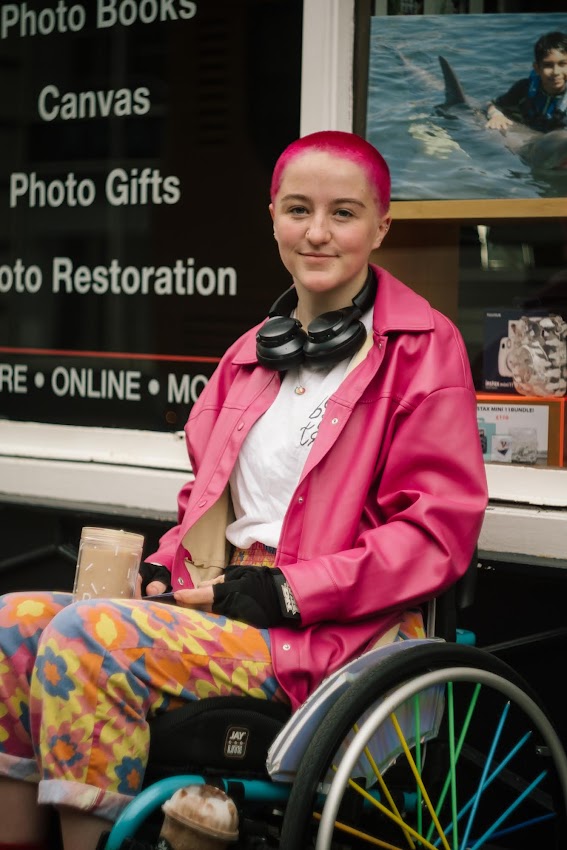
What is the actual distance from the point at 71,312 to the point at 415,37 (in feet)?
4.65

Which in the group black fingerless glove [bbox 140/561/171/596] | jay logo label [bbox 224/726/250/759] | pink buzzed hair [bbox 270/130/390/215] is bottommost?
jay logo label [bbox 224/726/250/759]

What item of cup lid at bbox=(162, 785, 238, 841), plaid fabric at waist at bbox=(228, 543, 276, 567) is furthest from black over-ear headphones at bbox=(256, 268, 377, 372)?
cup lid at bbox=(162, 785, 238, 841)

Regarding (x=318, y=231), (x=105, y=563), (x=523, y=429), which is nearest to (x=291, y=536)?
(x=105, y=563)

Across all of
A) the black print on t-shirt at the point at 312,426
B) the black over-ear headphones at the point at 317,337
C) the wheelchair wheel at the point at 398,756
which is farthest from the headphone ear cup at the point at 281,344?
the wheelchair wheel at the point at 398,756

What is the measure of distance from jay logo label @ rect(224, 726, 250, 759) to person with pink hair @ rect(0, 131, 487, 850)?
7 cm

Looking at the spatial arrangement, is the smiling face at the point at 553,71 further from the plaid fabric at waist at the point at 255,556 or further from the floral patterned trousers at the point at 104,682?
the floral patterned trousers at the point at 104,682

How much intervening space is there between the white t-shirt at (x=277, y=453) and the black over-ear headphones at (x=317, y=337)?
4cm

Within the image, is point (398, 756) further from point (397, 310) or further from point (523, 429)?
point (523, 429)

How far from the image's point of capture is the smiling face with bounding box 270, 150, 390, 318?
2.41 meters

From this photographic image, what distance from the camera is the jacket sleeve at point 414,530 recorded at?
2.20m

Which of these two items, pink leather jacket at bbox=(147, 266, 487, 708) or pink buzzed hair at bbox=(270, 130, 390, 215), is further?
pink buzzed hair at bbox=(270, 130, 390, 215)

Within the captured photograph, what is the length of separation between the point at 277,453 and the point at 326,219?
0.47 meters

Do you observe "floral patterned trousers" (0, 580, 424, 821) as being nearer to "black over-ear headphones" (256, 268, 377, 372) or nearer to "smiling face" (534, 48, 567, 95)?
"black over-ear headphones" (256, 268, 377, 372)

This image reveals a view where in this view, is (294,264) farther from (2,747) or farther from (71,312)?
(71,312)
